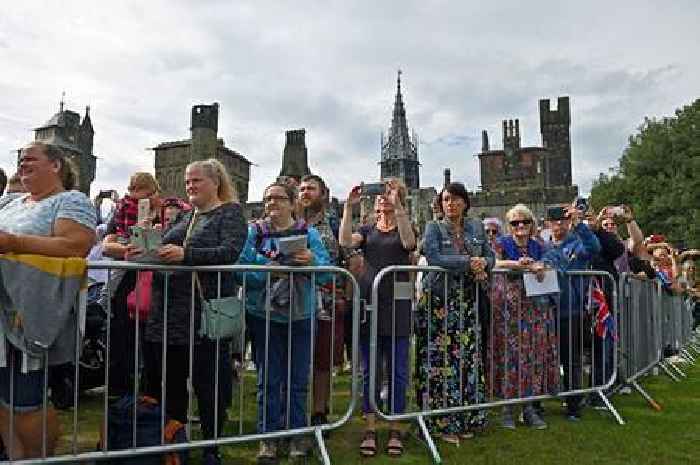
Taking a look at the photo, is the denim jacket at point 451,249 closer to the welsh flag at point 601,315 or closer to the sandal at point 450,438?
the sandal at point 450,438

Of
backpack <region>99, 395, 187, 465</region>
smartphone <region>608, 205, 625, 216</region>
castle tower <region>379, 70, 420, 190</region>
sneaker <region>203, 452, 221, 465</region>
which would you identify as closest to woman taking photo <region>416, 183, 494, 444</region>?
sneaker <region>203, 452, 221, 465</region>

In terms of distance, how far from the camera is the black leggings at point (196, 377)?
3.85 metres

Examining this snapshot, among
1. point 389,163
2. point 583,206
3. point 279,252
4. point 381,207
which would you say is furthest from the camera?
point 389,163

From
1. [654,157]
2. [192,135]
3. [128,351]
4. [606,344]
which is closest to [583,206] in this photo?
[606,344]

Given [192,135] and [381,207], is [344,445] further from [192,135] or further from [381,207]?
[192,135]

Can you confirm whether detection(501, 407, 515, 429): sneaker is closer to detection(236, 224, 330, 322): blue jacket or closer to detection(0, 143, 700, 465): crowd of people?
detection(0, 143, 700, 465): crowd of people

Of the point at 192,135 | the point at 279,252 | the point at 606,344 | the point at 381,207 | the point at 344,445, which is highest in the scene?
the point at 192,135

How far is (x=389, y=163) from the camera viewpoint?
8681 cm

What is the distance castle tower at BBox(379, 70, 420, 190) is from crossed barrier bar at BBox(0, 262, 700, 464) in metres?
77.1

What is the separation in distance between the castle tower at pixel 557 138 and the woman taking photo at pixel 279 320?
66.7 m

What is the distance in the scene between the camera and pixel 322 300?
4.71 meters

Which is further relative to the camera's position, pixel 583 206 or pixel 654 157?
pixel 654 157

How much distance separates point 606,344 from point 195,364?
4.29m

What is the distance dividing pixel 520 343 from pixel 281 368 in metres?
2.25
